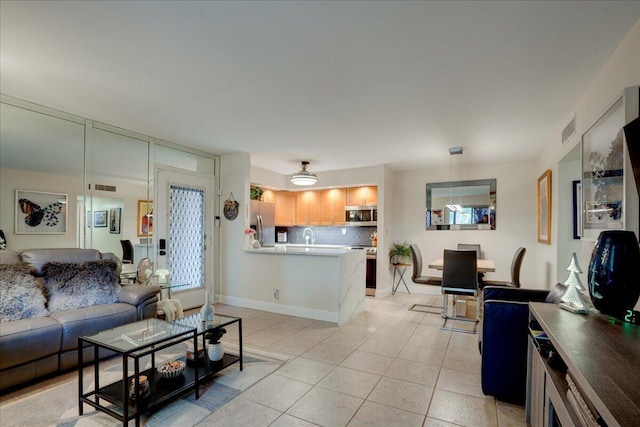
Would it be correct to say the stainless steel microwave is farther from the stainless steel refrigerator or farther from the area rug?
the area rug

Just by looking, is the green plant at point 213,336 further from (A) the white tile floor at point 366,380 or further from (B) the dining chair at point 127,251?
(B) the dining chair at point 127,251

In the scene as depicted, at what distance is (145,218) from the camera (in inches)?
166

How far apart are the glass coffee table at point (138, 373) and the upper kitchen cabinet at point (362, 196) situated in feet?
14.5

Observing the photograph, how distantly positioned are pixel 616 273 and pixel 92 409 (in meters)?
3.23

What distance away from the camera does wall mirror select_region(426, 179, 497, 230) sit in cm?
582

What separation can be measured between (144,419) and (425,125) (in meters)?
3.76

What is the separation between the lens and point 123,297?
327 centimetres

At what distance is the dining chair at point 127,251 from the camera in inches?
155

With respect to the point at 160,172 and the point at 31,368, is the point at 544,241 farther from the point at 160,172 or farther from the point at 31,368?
the point at 31,368

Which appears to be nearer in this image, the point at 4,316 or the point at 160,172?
the point at 4,316

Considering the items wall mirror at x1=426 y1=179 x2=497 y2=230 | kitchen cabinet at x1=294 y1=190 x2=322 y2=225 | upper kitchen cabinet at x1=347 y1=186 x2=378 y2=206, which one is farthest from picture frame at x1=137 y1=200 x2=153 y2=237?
wall mirror at x1=426 y1=179 x2=497 y2=230

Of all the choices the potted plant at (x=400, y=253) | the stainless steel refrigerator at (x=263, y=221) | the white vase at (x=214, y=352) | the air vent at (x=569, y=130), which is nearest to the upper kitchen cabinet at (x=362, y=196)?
the potted plant at (x=400, y=253)

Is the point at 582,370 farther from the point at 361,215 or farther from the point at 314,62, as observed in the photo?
the point at 361,215

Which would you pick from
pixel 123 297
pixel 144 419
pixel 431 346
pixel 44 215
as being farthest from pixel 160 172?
pixel 431 346
